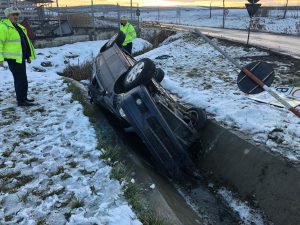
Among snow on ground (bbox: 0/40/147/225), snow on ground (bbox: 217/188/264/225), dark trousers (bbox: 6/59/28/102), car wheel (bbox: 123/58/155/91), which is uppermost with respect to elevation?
car wheel (bbox: 123/58/155/91)

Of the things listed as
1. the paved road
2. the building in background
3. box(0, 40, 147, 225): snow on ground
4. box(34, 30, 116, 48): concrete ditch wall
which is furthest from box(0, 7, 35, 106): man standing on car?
the building in background

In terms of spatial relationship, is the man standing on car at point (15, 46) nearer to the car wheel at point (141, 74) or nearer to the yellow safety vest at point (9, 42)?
the yellow safety vest at point (9, 42)

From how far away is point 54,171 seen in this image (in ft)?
14.6

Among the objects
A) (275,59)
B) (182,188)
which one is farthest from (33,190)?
(275,59)

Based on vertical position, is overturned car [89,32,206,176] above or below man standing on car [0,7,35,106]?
below

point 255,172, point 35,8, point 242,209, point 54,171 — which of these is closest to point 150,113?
point 54,171

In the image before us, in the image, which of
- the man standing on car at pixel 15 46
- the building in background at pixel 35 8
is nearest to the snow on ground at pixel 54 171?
the man standing on car at pixel 15 46

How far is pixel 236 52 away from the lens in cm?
1260

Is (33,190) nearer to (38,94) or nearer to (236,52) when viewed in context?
(38,94)

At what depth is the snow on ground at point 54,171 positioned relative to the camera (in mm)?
3561

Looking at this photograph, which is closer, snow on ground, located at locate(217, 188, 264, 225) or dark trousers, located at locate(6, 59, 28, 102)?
snow on ground, located at locate(217, 188, 264, 225)

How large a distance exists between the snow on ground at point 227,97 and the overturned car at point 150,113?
81 centimetres

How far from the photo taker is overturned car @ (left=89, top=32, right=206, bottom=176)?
4926mm

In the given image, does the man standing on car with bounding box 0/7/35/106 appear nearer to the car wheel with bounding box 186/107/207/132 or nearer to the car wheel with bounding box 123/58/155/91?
the car wheel with bounding box 123/58/155/91
